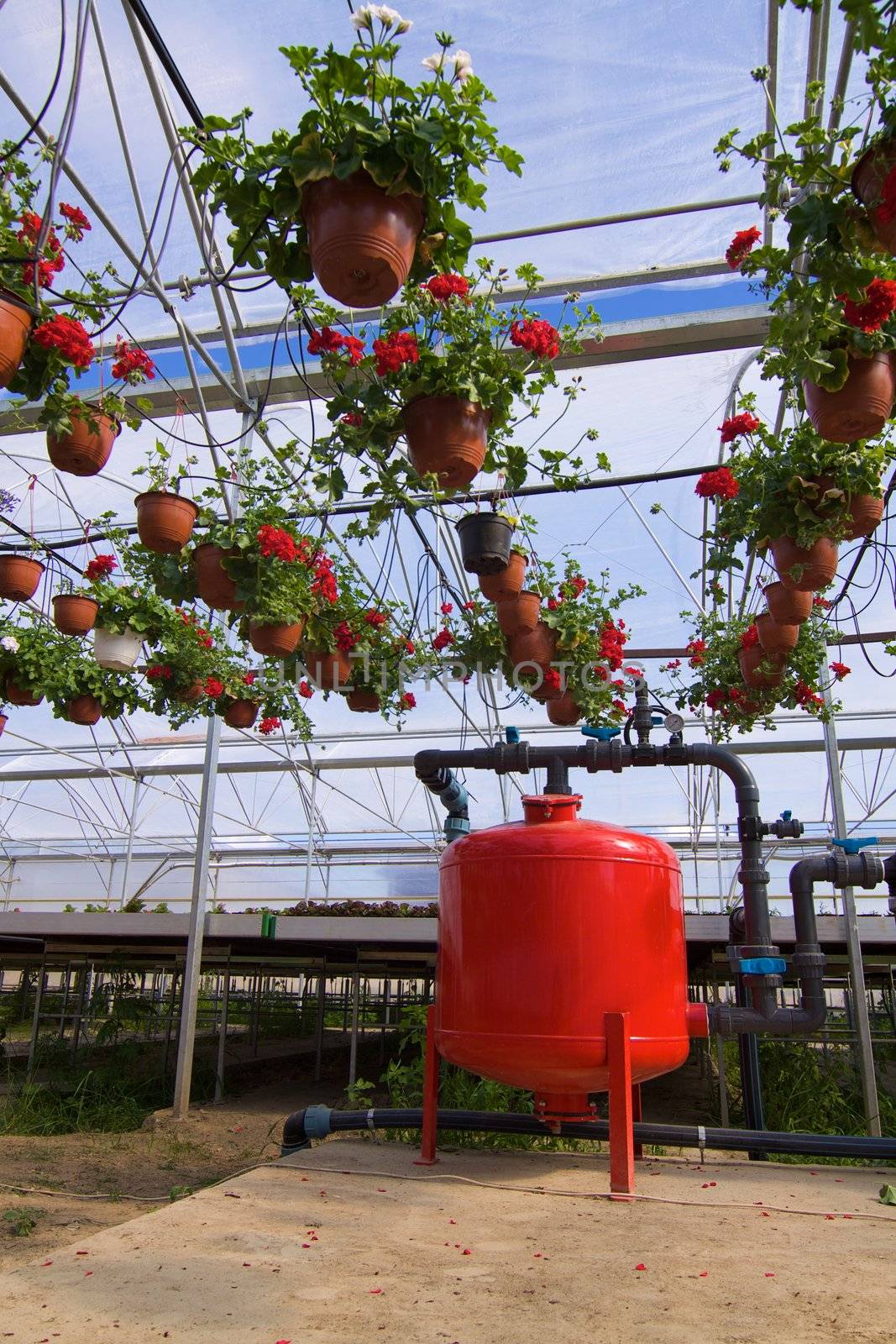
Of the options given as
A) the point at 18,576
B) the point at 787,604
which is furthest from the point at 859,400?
the point at 18,576

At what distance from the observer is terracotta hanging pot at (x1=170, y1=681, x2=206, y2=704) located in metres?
6.96

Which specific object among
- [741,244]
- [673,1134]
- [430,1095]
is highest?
[741,244]

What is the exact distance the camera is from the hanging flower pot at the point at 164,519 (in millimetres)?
4660

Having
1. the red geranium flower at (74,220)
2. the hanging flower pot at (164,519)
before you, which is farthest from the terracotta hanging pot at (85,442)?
the red geranium flower at (74,220)

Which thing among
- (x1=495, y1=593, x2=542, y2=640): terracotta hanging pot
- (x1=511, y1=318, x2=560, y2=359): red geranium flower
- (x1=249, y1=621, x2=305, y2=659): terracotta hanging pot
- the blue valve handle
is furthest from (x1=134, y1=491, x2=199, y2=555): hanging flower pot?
the blue valve handle

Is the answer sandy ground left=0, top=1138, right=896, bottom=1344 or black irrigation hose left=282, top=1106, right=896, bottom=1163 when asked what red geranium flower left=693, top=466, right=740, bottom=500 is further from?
sandy ground left=0, top=1138, right=896, bottom=1344

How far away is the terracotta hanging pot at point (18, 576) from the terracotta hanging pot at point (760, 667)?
15.5ft

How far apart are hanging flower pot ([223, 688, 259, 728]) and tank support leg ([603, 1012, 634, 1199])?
16.0ft

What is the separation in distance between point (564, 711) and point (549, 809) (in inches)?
132

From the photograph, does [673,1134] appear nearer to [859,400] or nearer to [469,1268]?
[469,1268]

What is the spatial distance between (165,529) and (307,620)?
1.20m

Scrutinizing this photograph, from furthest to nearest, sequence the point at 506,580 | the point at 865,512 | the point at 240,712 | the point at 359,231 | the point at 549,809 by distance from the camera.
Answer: the point at 240,712 < the point at 506,580 < the point at 865,512 < the point at 549,809 < the point at 359,231

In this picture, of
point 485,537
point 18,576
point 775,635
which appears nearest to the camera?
point 485,537

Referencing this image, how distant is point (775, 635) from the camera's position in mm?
5363
